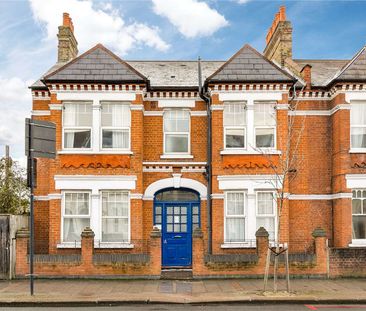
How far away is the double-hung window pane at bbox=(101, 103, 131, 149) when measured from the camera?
829 inches

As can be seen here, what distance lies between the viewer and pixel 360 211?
20922mm

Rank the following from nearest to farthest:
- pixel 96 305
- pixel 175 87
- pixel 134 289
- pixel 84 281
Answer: pixel 96 305 < pixel 134 289 < pixel 84 281 < pixel 175 87

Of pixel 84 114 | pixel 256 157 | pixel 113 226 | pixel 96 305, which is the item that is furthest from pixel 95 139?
pixel 96 305

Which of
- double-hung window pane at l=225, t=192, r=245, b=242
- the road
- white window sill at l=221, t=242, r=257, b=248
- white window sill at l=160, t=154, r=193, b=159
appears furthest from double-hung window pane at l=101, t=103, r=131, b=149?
the road

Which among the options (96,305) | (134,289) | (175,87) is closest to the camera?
(96,305)

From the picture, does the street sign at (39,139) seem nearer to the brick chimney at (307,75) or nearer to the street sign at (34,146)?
the street sign at (34,146)

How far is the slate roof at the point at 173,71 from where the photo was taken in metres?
22.7

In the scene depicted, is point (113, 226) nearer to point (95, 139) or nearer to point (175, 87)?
point (95, 139)

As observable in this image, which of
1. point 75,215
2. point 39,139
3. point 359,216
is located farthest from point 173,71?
point 39,139

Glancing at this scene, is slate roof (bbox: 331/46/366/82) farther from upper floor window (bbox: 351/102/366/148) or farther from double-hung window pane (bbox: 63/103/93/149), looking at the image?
double-hung window pane (bbox: 63/103/93/149)

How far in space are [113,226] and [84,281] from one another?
2956 mm

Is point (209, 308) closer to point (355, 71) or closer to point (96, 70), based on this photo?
point (96, 70)

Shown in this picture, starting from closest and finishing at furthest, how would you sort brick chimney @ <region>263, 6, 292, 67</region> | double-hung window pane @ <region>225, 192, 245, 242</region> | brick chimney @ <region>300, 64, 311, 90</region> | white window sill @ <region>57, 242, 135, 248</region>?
white window sill @ <region>57, 242, 135, 248</region> → double-hung window pane @ <region>225, 192, 245, 242</region> → brick chimney @ <region>300, 64, 311, 90</region> → brick chimney @ <region>263, 6, 292, 67</region>

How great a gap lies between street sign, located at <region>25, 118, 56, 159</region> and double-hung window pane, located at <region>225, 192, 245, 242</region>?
7.84 metres
